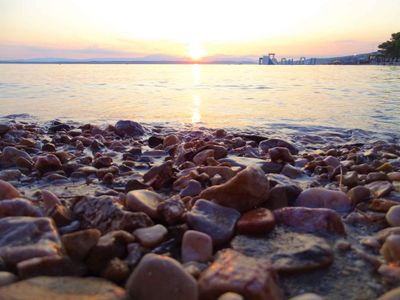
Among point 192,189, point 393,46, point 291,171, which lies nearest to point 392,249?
point 192,189

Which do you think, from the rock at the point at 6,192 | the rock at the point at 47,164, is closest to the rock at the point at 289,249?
the rock at the point at 6,192

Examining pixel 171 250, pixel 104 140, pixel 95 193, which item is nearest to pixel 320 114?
pixel 104 140

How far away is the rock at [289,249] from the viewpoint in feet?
5.88

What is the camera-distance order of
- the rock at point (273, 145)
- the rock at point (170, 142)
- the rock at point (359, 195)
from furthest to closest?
the rock at point (170, 142)
the rock at point (273, 145)
the rock at point (359, 195)

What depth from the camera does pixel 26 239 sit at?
176cm

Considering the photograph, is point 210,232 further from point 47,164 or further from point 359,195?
point 47,164

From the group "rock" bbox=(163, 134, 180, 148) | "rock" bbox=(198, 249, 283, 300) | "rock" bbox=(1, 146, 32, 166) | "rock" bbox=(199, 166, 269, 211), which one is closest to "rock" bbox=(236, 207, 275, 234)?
"rock" bbox=(199, 166, 269, 211)

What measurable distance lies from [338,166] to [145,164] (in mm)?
2046

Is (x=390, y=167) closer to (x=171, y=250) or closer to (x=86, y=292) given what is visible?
(x=171, y=250)

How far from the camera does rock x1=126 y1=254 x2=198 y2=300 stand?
1429mm

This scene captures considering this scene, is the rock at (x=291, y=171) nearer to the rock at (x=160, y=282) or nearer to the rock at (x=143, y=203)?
the rock at (x=143, y=203)

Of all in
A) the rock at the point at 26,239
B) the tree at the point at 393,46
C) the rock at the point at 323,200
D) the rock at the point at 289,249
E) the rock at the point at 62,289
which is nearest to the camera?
the rock at the point at 62,289

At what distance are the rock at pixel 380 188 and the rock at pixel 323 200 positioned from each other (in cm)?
36

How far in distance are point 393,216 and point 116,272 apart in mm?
1653
